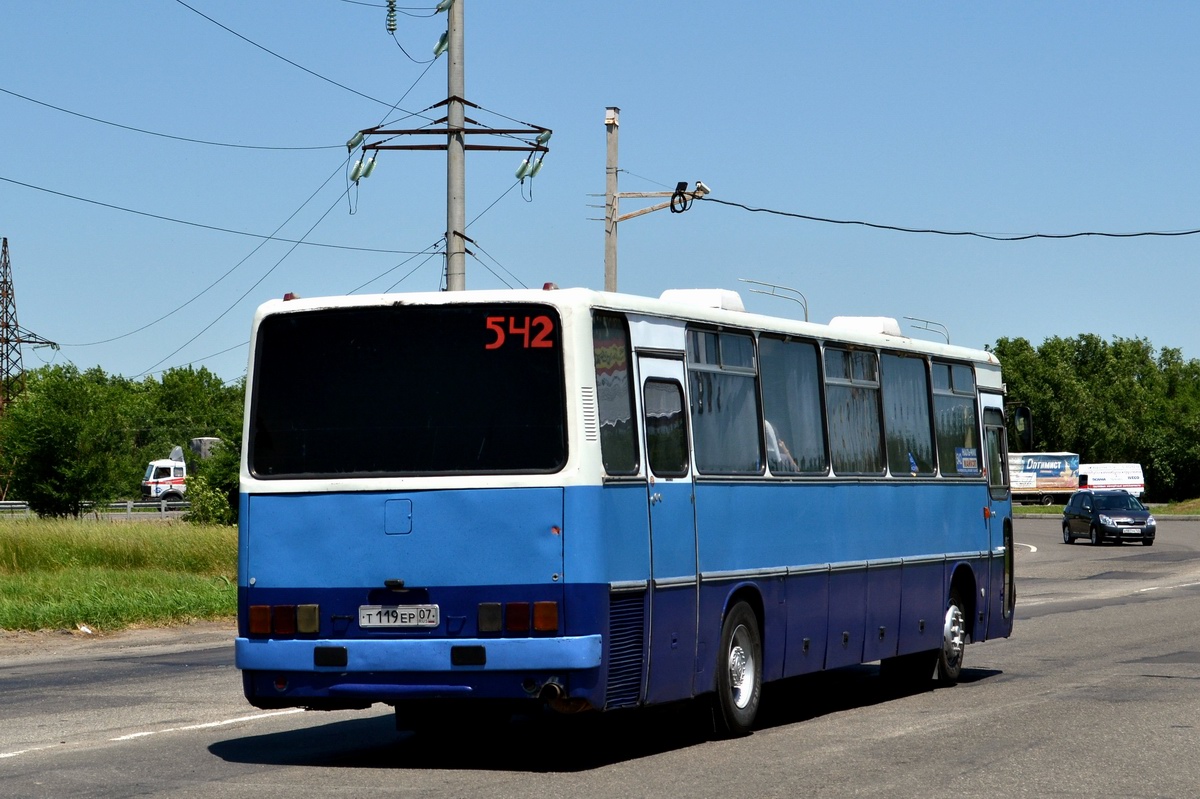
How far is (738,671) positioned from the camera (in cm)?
1196

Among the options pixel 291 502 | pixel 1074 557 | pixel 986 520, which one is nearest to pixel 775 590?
pixel 291 502

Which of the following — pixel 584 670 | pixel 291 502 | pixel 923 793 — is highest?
pixel 291 502

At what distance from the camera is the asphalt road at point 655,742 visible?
9.57 m

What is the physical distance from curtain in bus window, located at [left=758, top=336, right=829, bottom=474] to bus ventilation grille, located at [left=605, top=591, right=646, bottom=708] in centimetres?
247

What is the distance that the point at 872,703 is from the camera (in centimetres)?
1448

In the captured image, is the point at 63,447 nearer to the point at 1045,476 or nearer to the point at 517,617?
the point at 517,617

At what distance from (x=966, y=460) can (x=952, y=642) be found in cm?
178

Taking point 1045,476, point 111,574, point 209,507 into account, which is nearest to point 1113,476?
point 1045,476

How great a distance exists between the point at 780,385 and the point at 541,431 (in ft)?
10.2

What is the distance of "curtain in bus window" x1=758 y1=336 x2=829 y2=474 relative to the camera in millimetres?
12688

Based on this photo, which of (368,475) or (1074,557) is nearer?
(368,475)

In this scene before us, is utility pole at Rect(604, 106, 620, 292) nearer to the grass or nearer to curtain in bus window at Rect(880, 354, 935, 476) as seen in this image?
the grass

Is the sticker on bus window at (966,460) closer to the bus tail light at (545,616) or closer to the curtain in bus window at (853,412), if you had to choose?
the curtain in bus window at (853,412)

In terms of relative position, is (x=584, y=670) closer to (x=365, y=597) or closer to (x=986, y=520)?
(x=365, y=597)
